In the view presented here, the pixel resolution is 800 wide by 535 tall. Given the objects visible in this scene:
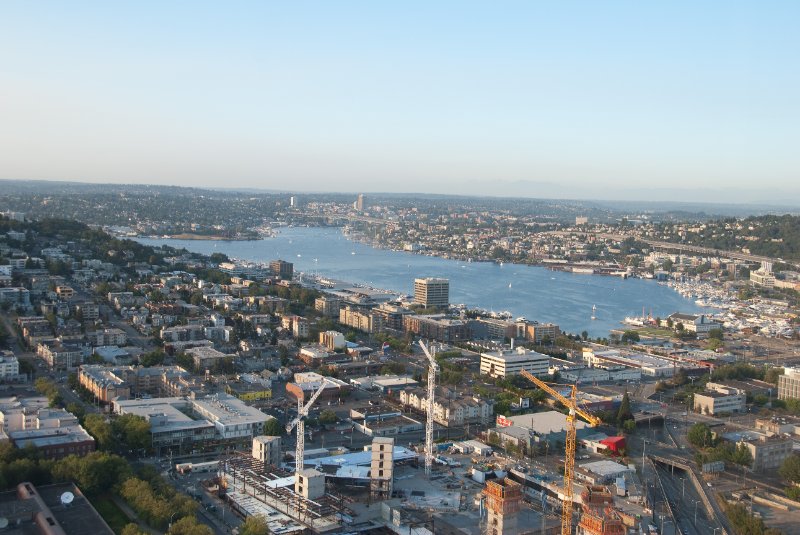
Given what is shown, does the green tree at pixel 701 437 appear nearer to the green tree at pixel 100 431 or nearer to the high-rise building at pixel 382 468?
the high-rise building at pixel 382 468

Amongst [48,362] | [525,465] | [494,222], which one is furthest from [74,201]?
[525,465]

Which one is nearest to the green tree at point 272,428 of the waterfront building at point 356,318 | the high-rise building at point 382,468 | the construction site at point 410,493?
the construction site at point 410,493

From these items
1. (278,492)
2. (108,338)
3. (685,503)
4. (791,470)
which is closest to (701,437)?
(791,470)

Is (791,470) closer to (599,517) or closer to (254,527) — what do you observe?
(599,517)

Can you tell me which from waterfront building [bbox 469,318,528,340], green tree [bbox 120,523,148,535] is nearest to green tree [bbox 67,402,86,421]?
green tree [bbox 120,523,148,535]

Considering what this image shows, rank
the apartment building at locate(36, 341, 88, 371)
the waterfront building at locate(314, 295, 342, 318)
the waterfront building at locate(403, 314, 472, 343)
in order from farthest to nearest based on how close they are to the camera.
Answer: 1. the waterfront building at locate(314, 295, 342, 318)
2. the waterfront building at locate(403, 314, 472, 343)
3. the apartment building at locate(36, 341, 88, 371)

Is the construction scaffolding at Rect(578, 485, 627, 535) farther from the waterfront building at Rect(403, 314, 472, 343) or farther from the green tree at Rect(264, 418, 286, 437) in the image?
the waterfront building at Rect(403, 314, 472, 343)
